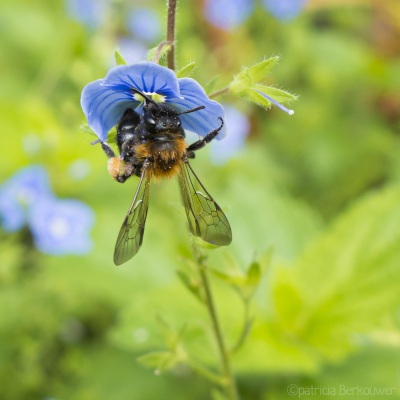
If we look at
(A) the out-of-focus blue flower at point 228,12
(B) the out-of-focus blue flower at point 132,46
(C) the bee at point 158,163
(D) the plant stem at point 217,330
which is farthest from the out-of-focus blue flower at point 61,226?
(A) the out-of-focus blue flower at point 228,12

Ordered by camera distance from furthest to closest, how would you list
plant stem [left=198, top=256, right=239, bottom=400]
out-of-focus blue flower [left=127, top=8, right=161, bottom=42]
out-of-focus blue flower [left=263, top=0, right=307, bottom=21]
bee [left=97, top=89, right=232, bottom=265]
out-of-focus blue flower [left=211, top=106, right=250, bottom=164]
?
out-of-focus blue flower [left=127, top=8, right=161, bottom=42]
out-of-focus blue flower [left=263, top=0, right=307, bottom=21]
out-of-focus blue flower [left=211, top=106, right=250, bottom=164]
plant stem [left=198, top=256, right=239, bottom=400]
bee [left=97, top=89, right=232, bottom=265]

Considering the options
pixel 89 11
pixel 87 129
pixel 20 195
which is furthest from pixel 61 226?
pixel 89 11

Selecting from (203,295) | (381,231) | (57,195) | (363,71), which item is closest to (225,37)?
(363,71)

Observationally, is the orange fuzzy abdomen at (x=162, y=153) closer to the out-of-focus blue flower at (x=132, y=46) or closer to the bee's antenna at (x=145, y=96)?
the bee's antenna at (x=145, y=96)

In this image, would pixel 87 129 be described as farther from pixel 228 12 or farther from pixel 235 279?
pixel 228 12

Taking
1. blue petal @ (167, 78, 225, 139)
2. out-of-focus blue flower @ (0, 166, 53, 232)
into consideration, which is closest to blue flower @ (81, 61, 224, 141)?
blue petal @ (167, 78, 225, 139)

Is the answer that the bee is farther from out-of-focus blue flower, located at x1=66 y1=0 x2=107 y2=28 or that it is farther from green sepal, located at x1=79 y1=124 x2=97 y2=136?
out-of-focus blue flower, located at x1=66 y1=0 x2=107 y2=28

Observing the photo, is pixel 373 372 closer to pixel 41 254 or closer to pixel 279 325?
pixel 279 325
